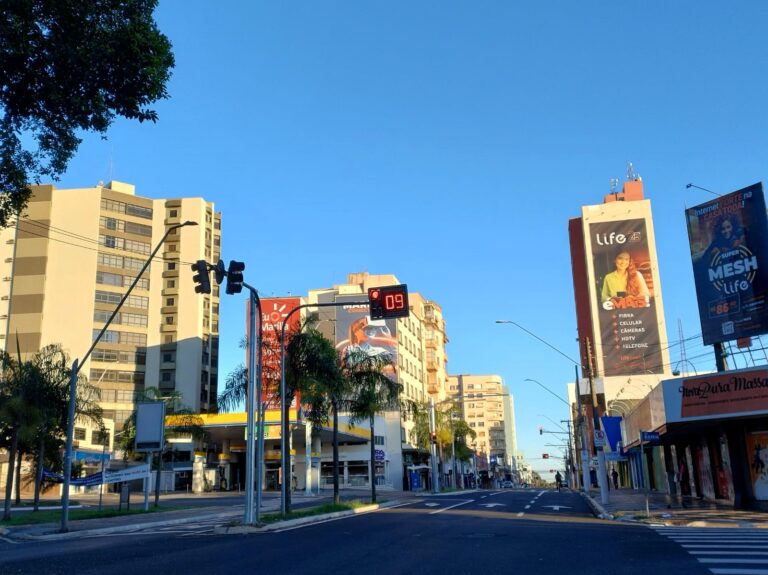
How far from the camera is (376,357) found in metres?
33.3

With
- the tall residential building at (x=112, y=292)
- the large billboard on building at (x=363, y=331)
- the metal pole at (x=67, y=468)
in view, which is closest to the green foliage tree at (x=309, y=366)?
the metal pole at (x=67, y=468)

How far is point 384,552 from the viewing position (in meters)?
13.9

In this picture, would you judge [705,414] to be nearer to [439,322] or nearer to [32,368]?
[32,368]

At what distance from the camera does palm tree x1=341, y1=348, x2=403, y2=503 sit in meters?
32.4

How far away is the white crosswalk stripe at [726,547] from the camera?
11289mm

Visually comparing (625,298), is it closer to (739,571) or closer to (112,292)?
(112,292)

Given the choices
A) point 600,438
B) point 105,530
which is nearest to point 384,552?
point 105,530

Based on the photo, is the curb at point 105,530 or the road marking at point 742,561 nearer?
the road marking at point 742,561

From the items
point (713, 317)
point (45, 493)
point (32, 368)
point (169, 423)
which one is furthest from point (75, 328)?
point (713, 317)

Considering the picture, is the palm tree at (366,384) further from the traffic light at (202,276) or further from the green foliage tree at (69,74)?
the green foliage tree at (69,74)

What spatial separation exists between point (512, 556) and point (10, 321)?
88.4m

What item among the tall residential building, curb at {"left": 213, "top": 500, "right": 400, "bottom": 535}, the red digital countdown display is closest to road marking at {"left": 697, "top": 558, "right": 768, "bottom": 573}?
the red digital countdown display

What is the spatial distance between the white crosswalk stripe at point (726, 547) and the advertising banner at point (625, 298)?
234ft

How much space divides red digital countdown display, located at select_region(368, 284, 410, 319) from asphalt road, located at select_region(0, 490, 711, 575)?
5700mm
